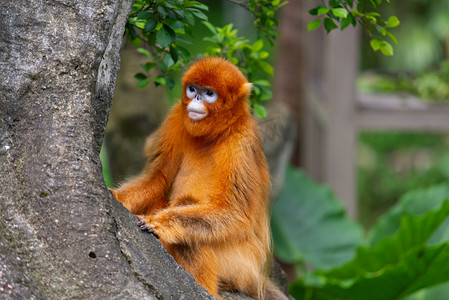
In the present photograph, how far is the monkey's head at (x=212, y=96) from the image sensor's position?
9.57 ft

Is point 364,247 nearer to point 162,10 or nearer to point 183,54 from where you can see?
point 183,54

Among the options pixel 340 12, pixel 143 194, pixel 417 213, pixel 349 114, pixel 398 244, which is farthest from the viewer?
pixel 349 114

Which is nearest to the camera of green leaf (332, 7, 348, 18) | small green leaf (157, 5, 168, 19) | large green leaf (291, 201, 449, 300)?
small green leaf (157, 5, 168, 19)

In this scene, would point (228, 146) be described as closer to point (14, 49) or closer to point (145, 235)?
point (145, 235)

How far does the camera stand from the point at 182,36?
10.2 ft

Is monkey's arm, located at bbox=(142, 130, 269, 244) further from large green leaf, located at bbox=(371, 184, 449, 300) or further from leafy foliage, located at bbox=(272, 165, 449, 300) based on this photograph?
large green leaf, located at bbox=(371, 184, 449, 300)

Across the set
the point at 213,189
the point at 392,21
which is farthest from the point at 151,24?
the point at 392,21

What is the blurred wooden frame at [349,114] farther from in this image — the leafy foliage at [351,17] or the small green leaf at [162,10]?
the small green leaf at [162,10]

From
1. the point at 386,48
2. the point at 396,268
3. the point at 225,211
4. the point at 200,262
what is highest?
the point at 386,48

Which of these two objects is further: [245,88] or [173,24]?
[245,88]

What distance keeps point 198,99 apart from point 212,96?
0.07 metres

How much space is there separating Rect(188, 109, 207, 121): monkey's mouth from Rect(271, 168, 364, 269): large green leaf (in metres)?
3.32

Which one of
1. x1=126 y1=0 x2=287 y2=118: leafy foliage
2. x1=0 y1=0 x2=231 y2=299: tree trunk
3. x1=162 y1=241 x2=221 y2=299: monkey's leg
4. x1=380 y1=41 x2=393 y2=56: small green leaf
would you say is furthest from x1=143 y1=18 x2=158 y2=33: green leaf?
x1=380 y1=41 x2=393 y2=56: small green leaf

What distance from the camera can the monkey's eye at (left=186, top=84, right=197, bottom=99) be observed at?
295 cm
